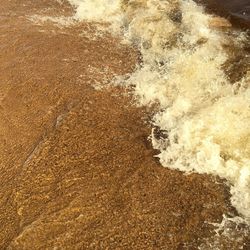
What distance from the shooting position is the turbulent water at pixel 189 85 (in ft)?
14.2

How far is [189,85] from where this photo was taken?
537 centimetres

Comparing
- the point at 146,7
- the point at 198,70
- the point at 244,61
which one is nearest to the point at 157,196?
the point at 198,70

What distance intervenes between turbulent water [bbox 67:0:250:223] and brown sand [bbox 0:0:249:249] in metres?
0.19

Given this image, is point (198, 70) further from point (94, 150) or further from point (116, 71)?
point (94, 150)

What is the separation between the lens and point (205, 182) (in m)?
4.11

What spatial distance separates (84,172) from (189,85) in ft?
6.09

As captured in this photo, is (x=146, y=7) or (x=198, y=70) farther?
(x=146, y=7)

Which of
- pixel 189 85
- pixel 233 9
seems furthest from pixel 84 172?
pixel 233 9

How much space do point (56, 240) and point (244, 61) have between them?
10.9 feet

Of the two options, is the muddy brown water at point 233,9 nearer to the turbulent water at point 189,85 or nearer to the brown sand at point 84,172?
the turbulent water at point 189,85

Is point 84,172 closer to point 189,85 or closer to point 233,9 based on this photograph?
point 189,85

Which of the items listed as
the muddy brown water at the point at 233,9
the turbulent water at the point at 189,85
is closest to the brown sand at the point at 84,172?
the turbulent water at the point at 189,85

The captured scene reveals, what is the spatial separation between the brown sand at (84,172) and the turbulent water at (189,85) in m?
0.19

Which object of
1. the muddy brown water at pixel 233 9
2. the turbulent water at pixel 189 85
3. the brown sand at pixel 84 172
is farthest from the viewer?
the muddy brown water at pixel 233 9
